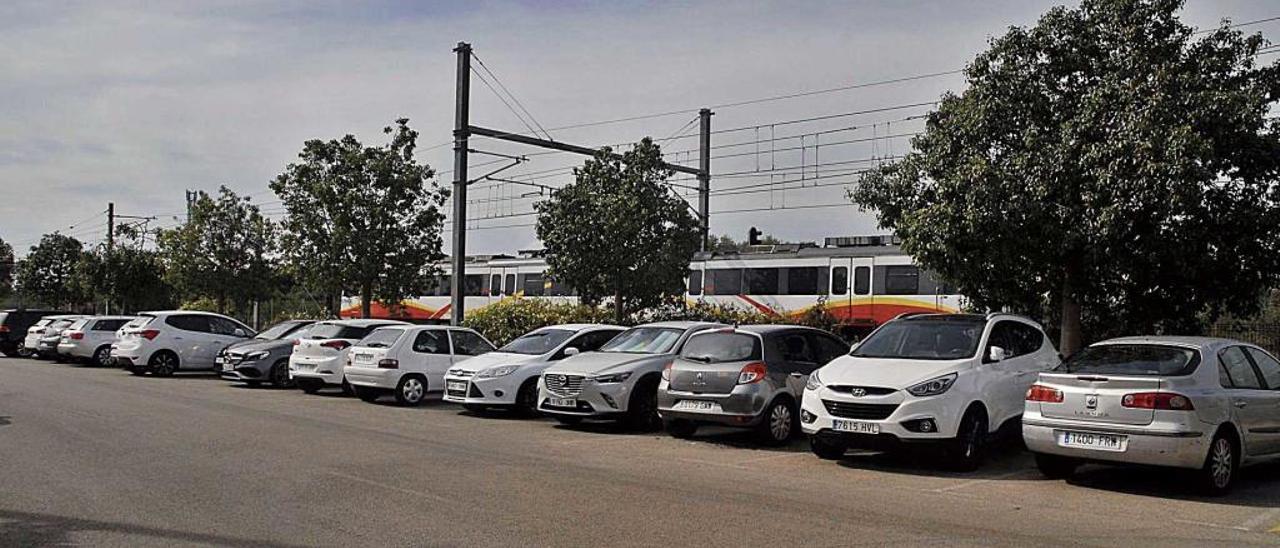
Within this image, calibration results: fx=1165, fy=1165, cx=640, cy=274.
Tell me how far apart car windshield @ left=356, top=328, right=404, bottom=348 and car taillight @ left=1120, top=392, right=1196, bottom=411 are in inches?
516

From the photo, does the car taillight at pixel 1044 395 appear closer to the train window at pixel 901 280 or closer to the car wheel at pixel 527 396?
the car wheel at pixel 527 396

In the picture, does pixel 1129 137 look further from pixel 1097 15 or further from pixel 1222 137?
pixel 1097 15

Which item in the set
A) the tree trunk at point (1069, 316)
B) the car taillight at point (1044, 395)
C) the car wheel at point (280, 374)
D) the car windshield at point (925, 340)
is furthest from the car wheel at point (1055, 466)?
the car wheel at point (280, 374)

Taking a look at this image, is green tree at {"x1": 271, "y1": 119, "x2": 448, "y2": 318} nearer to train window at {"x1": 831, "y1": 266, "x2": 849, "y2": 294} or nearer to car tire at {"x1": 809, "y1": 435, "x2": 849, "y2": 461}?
train window at {"x1": 831, "y1": 266, "x2": 849, "y2": 294}

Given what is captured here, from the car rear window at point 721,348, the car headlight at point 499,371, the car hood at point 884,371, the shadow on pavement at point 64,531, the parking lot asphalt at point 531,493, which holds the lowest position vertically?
the shadow on pavement at point 64,531

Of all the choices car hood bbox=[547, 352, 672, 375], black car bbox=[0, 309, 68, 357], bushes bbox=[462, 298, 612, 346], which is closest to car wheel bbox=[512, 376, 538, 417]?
car hood bbox=[547, 352, 672, 375]

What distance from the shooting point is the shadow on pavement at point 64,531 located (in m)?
7.90

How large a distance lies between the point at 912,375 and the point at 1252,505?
331 cm

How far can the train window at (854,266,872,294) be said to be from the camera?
32.3 meters

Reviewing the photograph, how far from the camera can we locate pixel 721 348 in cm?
1486

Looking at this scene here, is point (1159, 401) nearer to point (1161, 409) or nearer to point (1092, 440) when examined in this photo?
point (1161, 409)

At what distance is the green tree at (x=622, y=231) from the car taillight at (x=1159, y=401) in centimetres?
1519

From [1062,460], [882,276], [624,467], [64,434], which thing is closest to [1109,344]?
[1062,460]

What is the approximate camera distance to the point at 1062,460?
38.1ft
